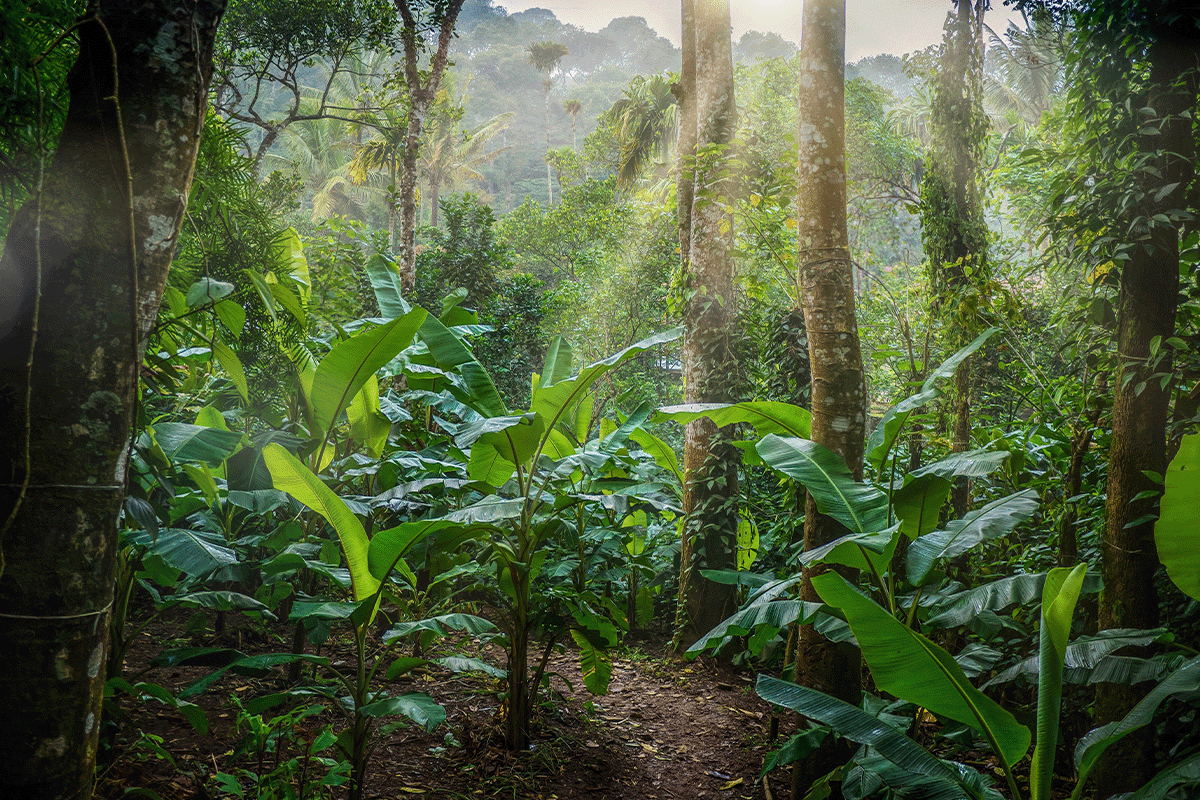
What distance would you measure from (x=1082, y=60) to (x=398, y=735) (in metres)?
3.95

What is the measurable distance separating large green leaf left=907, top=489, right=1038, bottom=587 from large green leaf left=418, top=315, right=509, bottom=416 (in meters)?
1.84

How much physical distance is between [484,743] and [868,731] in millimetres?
1733

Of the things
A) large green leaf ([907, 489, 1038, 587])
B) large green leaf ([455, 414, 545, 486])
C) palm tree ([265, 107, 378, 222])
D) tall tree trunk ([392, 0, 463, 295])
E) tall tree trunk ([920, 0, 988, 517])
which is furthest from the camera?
palm tree ([265, 107, 378, 222])

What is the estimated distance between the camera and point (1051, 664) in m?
1.56

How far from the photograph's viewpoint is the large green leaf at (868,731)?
1.67 meters

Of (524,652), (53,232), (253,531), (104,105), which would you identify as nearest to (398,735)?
(524,652)

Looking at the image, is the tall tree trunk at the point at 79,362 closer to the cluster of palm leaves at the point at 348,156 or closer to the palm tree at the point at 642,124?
the palm tree at the point at 642,124

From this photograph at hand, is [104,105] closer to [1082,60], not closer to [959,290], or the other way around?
[1082,60]

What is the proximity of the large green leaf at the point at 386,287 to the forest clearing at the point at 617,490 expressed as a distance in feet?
0.07

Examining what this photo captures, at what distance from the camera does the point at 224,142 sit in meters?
2.38

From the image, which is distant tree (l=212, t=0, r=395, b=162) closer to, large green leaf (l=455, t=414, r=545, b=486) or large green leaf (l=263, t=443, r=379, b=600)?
large green leaf (l=455, t=414, r=545, b=486)

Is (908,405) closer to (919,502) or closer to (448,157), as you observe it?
(919,502)

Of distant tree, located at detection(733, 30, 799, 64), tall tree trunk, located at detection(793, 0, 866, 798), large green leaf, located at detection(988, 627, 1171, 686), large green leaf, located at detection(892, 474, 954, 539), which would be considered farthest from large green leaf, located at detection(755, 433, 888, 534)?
distant tree, located at detection(733, 30, 799, 64)

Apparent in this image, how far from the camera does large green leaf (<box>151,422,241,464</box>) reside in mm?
2195
